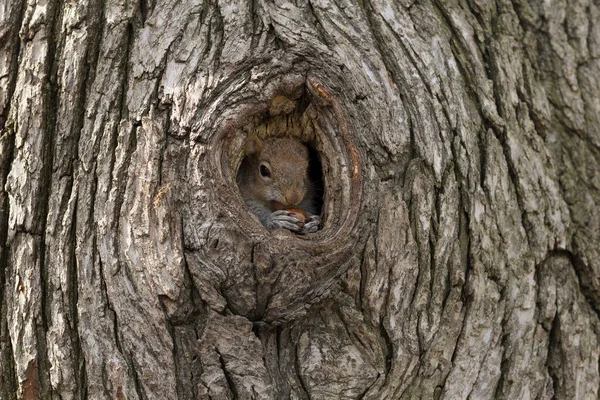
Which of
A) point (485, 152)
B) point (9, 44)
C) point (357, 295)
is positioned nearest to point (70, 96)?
point (9, 44)

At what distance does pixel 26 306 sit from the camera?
2889 mm

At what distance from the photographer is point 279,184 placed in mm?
4113

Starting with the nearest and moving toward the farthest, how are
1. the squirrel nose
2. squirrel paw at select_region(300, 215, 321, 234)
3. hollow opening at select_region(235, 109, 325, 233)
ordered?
A: hollow opening at select_region(235, 109, 325, 233)
squirrel paw at select_region(300, 215, 321, 234)
the squirrel nose

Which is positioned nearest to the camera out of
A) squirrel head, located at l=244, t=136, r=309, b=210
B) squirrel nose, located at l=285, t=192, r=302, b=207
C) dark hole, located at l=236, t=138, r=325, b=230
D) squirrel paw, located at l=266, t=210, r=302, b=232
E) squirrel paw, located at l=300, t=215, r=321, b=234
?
squirrel paw, located at l=300, t=215, r=321, b=234

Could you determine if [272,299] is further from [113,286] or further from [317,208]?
[317,208]

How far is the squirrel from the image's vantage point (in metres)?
3.64

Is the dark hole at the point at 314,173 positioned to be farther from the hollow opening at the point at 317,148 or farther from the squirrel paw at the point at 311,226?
the hollow opening at the point at 317,148

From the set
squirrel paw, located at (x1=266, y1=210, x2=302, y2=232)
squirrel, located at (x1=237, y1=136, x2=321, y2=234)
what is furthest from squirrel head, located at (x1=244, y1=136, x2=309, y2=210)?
squirrel paw, located at (x1=266, y1=210, x2=302, y2=232)

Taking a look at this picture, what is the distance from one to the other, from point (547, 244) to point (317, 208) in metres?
1.60

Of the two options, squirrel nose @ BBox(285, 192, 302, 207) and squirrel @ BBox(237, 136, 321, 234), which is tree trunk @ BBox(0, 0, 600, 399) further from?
squirrel nose @ BBox(285, 192, 302, 207)

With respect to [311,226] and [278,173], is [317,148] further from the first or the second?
[278,173]

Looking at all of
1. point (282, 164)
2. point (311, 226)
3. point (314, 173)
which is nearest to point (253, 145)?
point (282, 164)

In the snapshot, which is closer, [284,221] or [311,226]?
[311,226]

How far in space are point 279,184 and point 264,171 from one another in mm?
110
